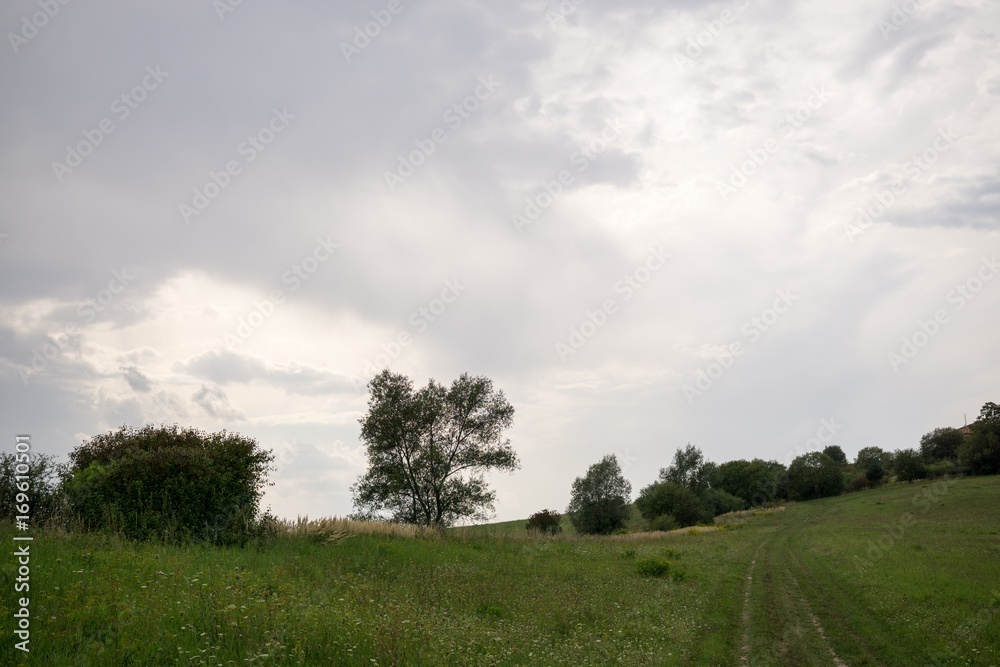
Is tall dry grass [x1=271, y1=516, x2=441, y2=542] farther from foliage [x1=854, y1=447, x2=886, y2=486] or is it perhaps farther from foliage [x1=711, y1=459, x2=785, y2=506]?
foliage [x1=854, y1=447, x2=886, y2=486]

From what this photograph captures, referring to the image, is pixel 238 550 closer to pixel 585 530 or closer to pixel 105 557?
pixel 105 557

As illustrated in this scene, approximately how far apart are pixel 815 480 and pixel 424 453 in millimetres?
112408

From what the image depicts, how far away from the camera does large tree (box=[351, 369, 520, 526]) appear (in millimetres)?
39906

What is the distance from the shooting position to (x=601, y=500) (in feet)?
273

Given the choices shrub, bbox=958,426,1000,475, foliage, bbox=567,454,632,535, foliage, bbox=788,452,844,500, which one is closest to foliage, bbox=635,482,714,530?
foliage, bbox=567,454,632,535

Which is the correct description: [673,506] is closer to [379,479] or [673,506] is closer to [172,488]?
[379,479]

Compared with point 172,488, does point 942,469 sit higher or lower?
lower

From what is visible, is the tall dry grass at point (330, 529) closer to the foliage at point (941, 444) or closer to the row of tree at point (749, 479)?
the row of tree at point (749, 479)

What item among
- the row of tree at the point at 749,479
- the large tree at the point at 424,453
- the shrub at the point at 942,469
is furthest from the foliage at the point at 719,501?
the large tree at the point at 424,453

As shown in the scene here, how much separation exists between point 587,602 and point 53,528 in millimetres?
14243

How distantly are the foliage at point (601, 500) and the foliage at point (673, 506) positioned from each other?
27.5 feet

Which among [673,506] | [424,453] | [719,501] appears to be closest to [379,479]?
[424,453]

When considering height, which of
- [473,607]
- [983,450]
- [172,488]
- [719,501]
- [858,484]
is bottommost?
[858,484]

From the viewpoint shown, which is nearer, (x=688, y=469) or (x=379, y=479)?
(x=379, y=479)
